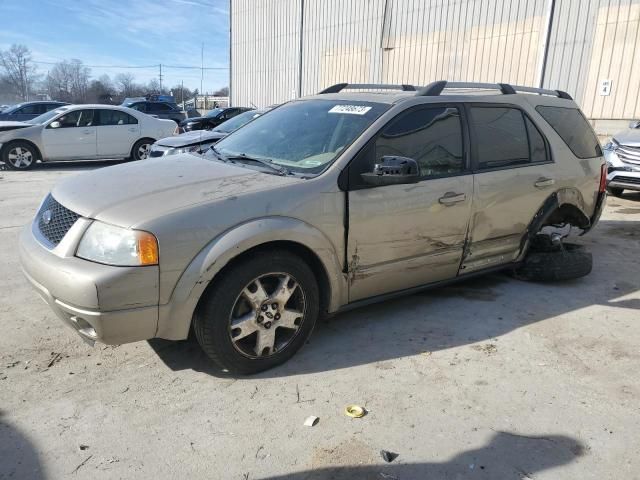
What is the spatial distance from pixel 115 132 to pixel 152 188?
11.1 m

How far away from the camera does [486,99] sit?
4215 millimetres

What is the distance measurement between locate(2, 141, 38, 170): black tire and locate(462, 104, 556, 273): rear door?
1155cm

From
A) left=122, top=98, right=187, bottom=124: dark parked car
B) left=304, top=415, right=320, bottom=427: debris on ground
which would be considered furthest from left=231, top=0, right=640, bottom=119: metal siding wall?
left=304, top=415, right=320, bottom=427: debris on ground

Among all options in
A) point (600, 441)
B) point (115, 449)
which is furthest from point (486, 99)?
point (115, 449)

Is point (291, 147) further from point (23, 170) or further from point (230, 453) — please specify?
point (23, 170)

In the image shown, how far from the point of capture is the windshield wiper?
134 inches

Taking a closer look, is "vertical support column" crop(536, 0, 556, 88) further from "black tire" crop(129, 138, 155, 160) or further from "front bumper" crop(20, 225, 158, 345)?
"front bumper" crop(20, 225, 158, 345)

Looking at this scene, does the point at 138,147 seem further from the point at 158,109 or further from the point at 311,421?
the point at 311,421

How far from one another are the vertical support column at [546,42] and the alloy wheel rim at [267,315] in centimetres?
1289

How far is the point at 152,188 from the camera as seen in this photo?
120 inches

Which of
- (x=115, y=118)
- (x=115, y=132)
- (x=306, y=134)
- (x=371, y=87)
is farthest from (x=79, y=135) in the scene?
(x=306, y=134)

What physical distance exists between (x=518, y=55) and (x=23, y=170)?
13.2 meters

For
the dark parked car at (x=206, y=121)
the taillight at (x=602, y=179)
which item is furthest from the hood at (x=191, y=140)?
the dark parked car at (x=206, y=121)

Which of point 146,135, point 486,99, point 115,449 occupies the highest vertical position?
point 486,99
